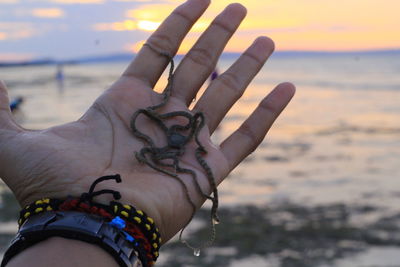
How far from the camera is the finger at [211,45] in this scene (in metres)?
3.16

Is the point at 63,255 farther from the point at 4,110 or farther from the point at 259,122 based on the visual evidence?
the point at 259,122

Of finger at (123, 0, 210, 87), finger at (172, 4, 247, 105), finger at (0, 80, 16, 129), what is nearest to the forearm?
finger at (0, 80, 16, 129)

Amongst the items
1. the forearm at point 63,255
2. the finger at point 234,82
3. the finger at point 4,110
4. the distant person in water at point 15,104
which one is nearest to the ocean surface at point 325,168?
the distant person in water at point 15,104

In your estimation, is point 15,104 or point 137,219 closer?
Result: point 137,219

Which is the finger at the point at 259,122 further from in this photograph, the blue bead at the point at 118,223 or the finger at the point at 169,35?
the blue bead at the point at 118,223

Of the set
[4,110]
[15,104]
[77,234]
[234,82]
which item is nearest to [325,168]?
[15,104]

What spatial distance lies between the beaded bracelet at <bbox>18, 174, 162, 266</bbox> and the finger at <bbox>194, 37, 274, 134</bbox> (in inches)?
37.7

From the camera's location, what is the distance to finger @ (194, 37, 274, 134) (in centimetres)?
311

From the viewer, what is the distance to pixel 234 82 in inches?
125

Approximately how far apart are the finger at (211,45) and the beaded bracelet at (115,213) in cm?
106

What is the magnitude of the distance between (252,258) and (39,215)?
4113 mm

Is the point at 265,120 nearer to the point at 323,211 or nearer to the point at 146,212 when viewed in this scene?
the point at 146,212

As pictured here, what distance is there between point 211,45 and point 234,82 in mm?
252

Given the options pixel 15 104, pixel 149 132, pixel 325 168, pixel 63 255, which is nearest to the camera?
pixel 63 255
